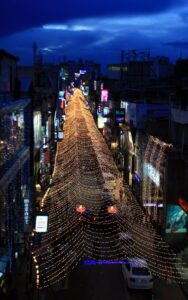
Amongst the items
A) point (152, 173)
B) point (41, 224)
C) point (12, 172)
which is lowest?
point (41, 224)

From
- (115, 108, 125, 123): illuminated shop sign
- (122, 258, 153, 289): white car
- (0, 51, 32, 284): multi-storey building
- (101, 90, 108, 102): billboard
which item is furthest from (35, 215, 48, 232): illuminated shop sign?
(101, 90, 108, 102): billboard

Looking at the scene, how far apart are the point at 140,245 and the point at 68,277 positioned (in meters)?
4.25

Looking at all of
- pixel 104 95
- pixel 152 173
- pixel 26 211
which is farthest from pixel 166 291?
pixel 104 95

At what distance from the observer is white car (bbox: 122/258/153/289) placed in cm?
1564

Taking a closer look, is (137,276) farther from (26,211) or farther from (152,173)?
(152,173)

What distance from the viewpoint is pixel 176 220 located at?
21.6 metres

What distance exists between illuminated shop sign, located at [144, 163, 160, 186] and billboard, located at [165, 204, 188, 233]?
2640 millimetres

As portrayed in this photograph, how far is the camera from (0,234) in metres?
16.2

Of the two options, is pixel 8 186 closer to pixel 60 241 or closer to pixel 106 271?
pixel 60 241

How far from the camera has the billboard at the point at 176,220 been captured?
21.4 meters

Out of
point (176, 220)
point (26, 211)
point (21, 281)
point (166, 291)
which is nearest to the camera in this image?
point (166, 291)

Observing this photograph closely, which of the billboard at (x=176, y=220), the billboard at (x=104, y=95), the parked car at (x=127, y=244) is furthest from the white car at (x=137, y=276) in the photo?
the billboard at (x=104, y=95)

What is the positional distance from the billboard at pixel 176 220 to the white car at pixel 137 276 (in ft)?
17.5

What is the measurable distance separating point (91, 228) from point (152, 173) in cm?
625
